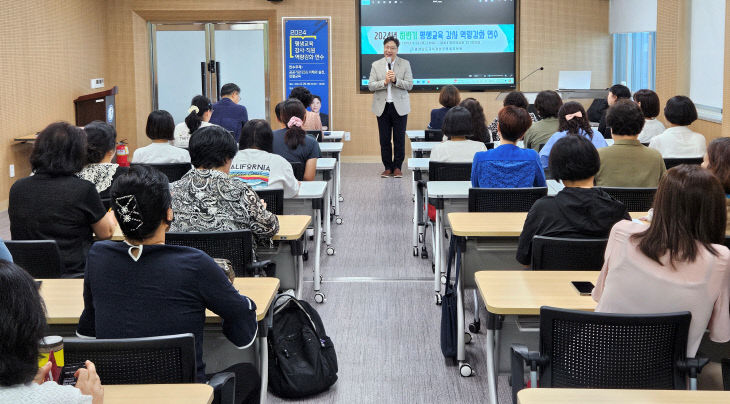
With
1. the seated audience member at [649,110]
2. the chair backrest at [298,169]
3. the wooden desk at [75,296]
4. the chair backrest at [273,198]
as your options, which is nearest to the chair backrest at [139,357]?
the wooden desk at [75,296]

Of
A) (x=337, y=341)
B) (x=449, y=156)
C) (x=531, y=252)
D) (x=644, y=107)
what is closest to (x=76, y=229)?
(x=337, y=341)

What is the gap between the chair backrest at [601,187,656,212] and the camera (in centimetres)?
435

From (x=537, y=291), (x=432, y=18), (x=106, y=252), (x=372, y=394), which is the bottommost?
(x=372, y=394)

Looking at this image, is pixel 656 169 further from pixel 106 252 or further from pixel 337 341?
pixel 106 252

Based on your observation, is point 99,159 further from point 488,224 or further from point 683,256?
point 683,256

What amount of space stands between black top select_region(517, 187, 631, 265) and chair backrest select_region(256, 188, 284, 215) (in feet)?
5.10

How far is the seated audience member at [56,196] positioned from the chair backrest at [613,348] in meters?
2.25

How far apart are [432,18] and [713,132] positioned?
4.65m

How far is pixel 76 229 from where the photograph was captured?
12.4 ft

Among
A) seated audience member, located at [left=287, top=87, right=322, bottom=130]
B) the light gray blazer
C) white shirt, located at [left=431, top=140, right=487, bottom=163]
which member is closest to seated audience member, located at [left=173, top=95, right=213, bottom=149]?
seated audience member, located at [left=287, top=87, right=322, bottom=130]

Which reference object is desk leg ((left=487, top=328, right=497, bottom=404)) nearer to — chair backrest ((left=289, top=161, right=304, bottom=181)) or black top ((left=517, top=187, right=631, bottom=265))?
black top ((left=517, top=187, right=631, bottom=265))

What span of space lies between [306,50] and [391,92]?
2.27 m

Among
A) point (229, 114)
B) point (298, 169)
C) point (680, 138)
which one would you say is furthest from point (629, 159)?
point (229, 114)

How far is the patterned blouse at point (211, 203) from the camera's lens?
3535 mm
